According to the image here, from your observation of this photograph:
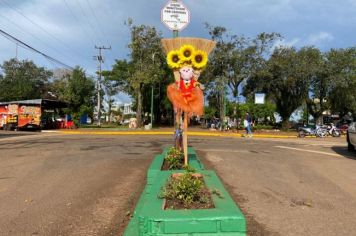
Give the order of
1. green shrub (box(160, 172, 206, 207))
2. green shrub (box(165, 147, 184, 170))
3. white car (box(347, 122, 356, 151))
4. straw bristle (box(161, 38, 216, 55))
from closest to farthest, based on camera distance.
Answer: green shrub (box(160, 172, 206, 207)) < green shrub (box(165, 147, 184, 170)) < straw bristle (box(161, 38, 216, 55)) < white car (box(347, 122, 356, 151))

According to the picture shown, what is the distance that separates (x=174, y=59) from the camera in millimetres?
8242

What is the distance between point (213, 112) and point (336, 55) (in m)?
26.0

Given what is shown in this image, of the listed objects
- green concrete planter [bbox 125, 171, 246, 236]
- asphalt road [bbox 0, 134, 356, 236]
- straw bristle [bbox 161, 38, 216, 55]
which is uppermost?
straw bristle [bbox 161, 38, 216, 55]

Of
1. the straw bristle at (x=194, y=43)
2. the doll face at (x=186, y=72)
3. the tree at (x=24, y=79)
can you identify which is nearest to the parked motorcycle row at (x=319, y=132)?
the straw bristle at (x=194, y=43)

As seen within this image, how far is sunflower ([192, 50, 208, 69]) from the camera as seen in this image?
8.13 meters

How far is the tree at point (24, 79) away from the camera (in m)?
77.2

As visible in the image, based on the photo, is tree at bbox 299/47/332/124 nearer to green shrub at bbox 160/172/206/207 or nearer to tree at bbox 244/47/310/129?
tree at bbox 244/47/310/129

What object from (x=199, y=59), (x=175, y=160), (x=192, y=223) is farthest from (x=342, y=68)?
(x=192, y=223)

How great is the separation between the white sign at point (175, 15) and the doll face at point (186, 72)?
103 inches

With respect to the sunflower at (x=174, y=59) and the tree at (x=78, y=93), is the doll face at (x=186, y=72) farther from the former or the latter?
the tree at (x=78, y=93)

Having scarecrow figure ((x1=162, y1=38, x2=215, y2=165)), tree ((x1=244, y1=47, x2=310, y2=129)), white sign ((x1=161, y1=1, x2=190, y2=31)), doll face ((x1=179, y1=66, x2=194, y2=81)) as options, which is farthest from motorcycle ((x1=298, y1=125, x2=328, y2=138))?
doll face ((x1=179, y1=66, x2=194, y2=81))

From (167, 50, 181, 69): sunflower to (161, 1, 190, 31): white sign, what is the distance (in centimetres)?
236

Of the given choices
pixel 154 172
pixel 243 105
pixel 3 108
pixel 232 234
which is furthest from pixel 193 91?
pixel 243 105

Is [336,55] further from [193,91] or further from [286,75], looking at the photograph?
[193,91]
